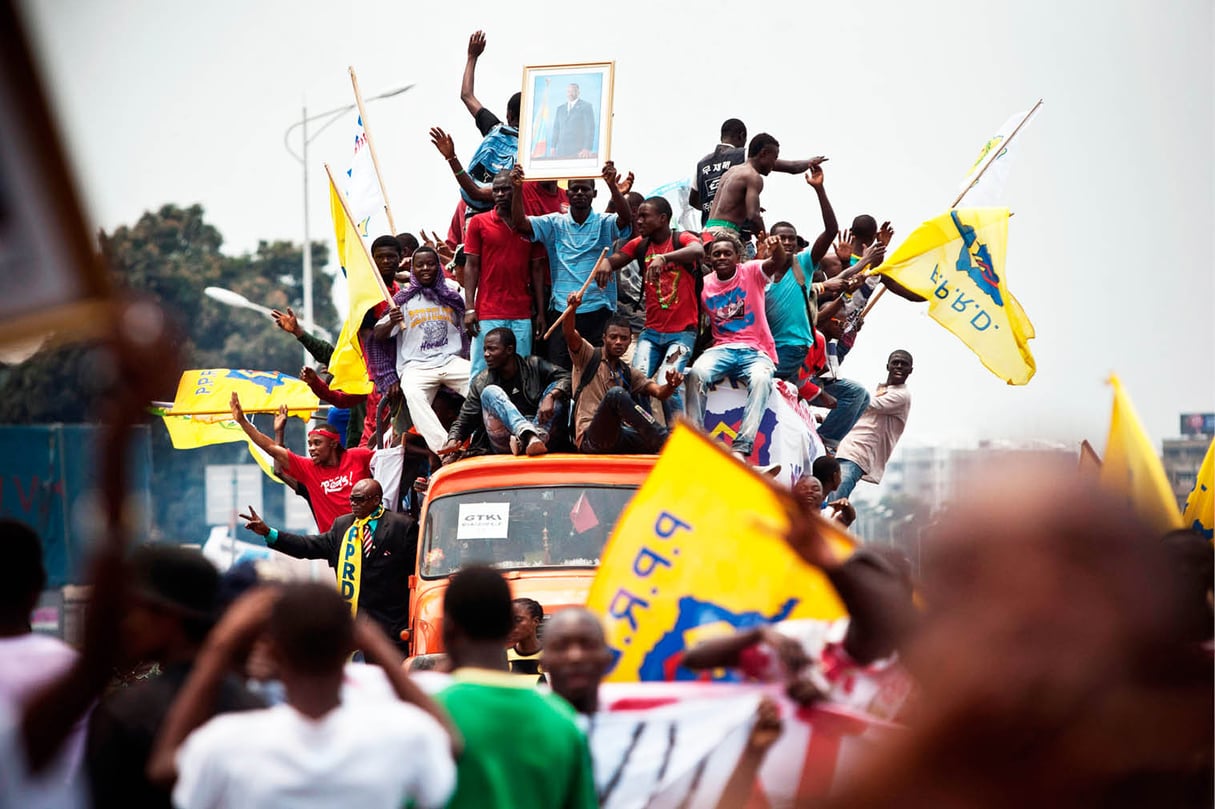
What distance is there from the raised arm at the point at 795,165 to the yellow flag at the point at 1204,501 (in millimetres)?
6302

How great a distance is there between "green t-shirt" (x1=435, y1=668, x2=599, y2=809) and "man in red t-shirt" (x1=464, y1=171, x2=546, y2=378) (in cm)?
742

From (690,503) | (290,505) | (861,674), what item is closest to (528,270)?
(690,503)

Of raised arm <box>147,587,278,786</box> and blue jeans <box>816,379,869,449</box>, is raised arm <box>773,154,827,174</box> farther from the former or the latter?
raised arm <box>147,587,278,786</box>

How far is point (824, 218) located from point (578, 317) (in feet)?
8.31

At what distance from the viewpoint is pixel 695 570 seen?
5125 millimetres

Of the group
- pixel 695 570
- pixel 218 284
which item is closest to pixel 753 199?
pixel 695 570

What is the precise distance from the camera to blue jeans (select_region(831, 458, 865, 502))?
13820mm

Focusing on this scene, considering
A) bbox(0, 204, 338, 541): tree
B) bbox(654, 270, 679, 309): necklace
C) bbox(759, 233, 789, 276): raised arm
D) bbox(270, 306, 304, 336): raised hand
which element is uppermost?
bbox(759, 233, 789, 276): raised arm

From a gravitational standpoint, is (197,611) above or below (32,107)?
below

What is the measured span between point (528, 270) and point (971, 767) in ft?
30.8

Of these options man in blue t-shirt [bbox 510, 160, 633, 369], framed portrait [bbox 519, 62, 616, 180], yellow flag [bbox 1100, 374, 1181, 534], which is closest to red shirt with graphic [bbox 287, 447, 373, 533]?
man in blue t-shirt [bbox 510, 160, 633, 369]

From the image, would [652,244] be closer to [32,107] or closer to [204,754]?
[204,754]

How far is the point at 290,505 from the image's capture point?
45000 mm

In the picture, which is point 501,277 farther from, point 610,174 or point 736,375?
point 736,375
